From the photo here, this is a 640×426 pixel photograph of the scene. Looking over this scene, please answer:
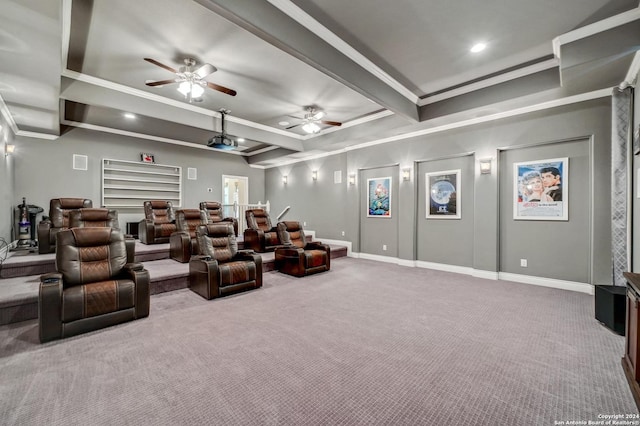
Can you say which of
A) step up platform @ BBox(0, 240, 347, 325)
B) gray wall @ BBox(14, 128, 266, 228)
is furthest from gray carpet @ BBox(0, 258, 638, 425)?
gray wall @ BBox(14, 128, 266, 228)

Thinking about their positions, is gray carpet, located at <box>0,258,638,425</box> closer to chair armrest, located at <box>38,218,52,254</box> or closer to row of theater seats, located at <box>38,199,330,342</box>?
row of theater seats, located at <box>38,199,330,342</box>

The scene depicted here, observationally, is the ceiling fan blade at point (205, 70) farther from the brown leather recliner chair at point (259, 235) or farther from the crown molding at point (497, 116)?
the crown molding at point (497, 116)

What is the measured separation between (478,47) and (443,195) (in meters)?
3.03

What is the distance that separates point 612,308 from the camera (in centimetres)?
287

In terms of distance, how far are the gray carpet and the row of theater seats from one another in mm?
170

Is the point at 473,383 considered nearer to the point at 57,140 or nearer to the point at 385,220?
the point at 385,220

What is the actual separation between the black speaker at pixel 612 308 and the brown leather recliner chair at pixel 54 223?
24.7ft

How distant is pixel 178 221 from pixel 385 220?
473cm

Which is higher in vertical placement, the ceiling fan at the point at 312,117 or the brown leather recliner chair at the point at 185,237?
the ceiling fan at the point at 312,117

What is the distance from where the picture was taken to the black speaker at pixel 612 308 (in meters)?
2.82

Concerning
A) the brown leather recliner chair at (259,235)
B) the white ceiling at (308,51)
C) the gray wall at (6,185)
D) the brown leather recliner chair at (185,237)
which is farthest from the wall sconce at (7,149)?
the brown leather recliner chair at (259,235)

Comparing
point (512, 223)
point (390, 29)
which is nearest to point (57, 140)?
point (390, 29)

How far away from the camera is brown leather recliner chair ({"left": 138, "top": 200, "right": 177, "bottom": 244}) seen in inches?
233

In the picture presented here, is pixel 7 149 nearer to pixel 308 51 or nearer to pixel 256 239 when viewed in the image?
pixel 256 239
